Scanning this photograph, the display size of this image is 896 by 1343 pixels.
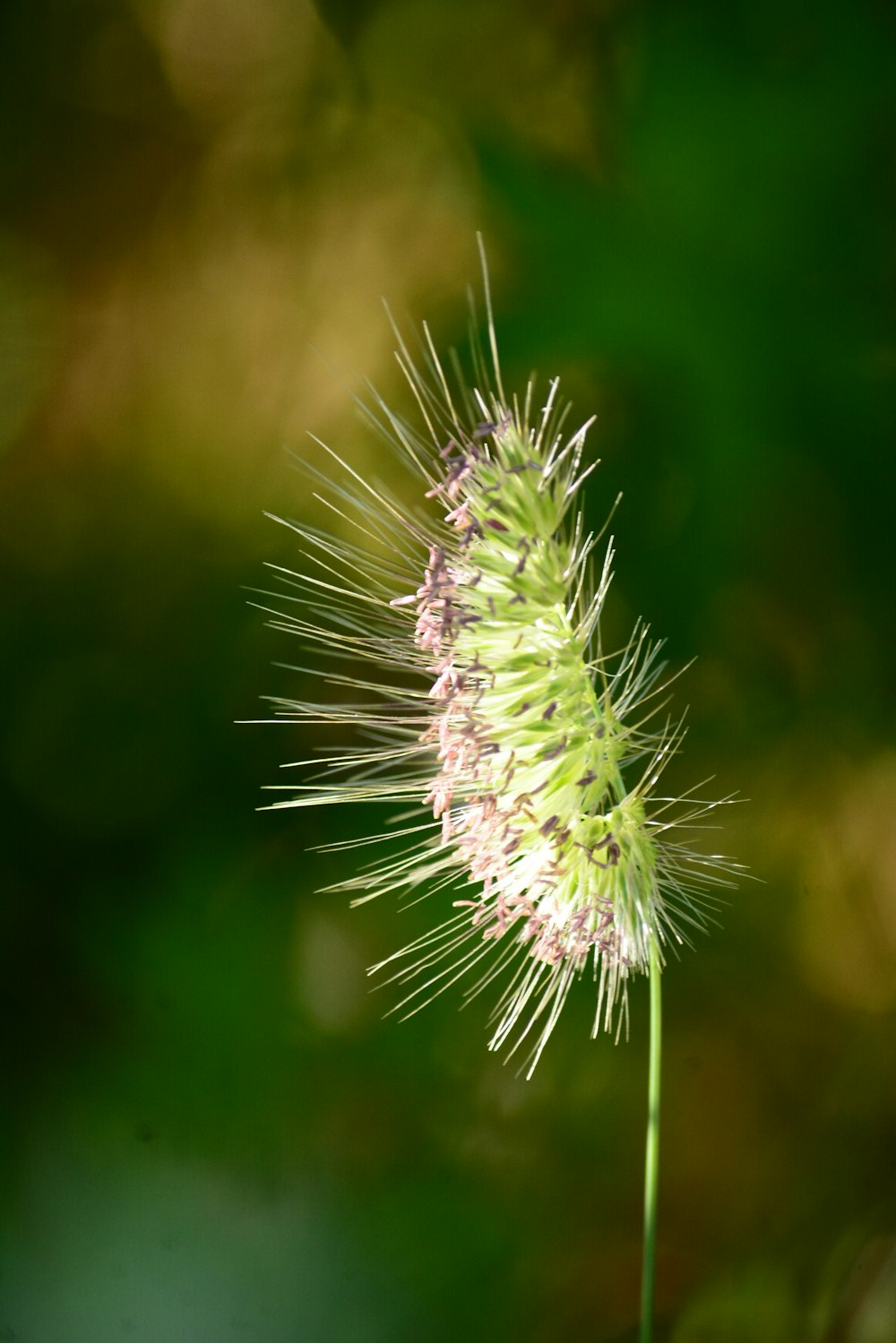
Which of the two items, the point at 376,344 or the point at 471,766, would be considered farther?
the point at 376,344

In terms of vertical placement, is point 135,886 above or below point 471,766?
below

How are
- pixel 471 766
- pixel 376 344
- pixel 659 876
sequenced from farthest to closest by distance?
pixel 376 344, pixel 659 876, pixel 471 766

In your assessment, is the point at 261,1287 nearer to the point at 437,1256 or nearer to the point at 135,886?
the point at 437,1256

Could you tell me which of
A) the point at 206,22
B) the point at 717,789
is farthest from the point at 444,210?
the point at 717,789

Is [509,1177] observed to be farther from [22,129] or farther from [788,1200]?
[22,129]

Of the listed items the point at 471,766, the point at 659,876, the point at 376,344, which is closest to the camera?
the point at 471,766

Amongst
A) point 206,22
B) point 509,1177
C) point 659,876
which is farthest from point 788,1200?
point 206,22

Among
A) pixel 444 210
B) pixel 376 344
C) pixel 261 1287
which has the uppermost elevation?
pixel 444 210
